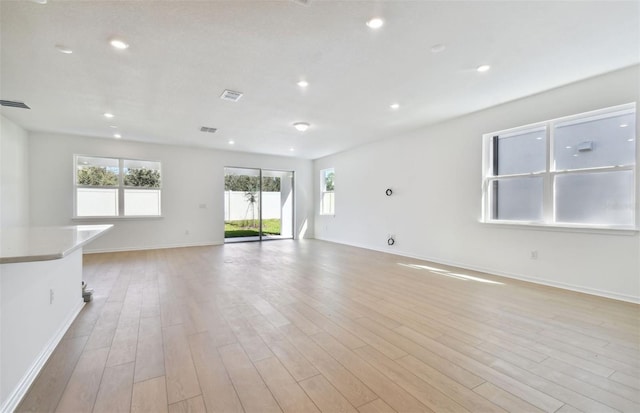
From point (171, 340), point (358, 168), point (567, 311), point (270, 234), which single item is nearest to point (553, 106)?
point (567, 311)

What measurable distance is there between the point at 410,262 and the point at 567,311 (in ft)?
8.44

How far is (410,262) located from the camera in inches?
210

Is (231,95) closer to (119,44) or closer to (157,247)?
(119,44)

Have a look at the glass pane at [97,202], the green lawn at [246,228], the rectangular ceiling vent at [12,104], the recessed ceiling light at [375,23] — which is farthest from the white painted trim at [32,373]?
the green lawn at [246,228]

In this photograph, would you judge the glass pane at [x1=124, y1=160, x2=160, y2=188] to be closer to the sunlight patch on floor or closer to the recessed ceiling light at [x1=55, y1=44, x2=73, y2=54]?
the recessed ceiling light at [x1=55, y1=44, x2=73, y2=54]

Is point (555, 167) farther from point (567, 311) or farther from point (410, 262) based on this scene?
point (410, 262)

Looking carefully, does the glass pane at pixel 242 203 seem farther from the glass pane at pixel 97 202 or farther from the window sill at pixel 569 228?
the window sill at pixel 569 228

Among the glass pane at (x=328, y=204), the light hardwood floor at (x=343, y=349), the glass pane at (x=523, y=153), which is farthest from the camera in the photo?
the glass pane at (x=328, y=204)

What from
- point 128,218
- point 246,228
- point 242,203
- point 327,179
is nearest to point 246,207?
point 242,203

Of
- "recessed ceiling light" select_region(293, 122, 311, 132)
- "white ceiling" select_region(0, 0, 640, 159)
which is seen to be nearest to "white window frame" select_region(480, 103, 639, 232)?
"white ceiling" select_region(0, 0, 640, 159)

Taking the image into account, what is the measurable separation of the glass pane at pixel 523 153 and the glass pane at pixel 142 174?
298 inches

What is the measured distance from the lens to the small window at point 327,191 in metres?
8.60

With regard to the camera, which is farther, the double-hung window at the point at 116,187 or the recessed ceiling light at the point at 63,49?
the double-hung window at the point at 116,187

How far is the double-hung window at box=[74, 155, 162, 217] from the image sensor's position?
636 cm
